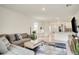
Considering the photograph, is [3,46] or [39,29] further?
[39,29]

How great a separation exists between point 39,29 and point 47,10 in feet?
1.33

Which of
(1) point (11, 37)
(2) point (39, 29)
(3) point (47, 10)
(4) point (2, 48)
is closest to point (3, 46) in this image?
(4) point (2, 48)

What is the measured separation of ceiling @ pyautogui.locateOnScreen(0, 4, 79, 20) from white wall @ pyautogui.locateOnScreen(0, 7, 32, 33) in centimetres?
9

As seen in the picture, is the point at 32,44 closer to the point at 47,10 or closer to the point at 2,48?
the point at 2,48

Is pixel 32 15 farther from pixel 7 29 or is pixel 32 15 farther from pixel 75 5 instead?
pixel 75 5

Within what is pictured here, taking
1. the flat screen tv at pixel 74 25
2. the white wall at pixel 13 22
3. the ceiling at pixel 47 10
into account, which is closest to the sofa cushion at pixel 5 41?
the white wall at pixel 13 22

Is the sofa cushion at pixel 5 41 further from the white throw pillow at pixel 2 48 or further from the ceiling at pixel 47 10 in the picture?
the ceiling at pixel 47 10

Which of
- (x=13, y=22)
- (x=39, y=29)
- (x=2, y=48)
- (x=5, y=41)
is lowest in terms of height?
(x=2, y=48)

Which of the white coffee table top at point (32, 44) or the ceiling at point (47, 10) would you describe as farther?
the white coffee table top at point (32, 44)

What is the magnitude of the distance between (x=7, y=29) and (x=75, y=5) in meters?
1.34

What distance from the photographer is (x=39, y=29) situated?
1928 millimetres

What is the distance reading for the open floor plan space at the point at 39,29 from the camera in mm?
1789

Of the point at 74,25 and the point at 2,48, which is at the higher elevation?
the point at 74,25
